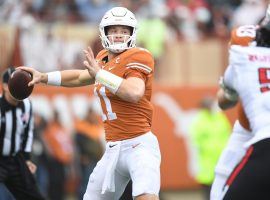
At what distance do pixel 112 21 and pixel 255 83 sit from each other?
1631mm

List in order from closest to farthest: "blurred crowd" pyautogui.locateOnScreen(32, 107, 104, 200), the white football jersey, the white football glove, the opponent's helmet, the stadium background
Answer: the white football jersey, the white football glove, the opponent's helmet, "blurred crowd" pyautogui.locateOnScreen(32, 107, 104, 200), the stadium background

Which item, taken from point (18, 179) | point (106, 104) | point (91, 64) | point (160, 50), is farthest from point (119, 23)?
point (160, 50)

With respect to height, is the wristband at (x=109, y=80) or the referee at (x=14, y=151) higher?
the wristband at (x=109, y=80)

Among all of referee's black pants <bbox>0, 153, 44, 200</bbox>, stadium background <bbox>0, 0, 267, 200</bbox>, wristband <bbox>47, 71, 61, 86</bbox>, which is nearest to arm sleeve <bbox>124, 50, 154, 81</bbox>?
wristband <bbox>47, 71, 61, 86</bbox>

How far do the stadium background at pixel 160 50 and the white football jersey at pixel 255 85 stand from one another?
7822mm

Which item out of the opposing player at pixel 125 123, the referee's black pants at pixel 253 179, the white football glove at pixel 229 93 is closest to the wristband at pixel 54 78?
the opposing player at pixel 125 123

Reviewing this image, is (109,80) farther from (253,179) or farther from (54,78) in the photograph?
(253,179)

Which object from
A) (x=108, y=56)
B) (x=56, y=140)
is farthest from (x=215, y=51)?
(x=108, y=56)

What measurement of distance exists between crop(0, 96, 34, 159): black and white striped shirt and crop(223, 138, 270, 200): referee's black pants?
3268 mm

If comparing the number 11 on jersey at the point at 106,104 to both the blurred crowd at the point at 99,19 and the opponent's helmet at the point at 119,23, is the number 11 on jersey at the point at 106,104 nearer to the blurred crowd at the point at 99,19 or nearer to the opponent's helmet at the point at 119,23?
the opponent's helmet at the point at 119,23

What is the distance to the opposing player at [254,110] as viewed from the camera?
5.39m

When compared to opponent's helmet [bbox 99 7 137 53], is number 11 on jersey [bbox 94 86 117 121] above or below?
below

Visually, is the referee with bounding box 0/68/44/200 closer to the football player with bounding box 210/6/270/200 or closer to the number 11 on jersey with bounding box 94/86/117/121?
the number 11 on jersey with bounding box 94/86/117/121

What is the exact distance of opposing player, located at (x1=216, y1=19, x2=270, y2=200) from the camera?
539 cm
